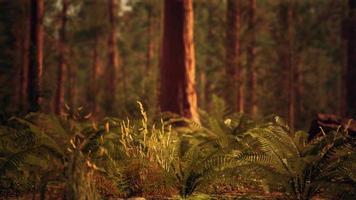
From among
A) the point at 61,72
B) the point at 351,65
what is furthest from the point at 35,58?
the point at 61,72

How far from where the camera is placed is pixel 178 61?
407 inches

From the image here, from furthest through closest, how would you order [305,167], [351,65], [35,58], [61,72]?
[61,72] < [351,65] < [35,58] < [305,167]

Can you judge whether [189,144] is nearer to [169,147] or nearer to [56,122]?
[169,147]

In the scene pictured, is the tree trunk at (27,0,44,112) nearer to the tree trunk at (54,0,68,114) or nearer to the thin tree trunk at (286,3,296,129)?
the tree trunk at (54,0,68,114)

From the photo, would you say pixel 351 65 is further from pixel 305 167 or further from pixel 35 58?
pixel 305 167

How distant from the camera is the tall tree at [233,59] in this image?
18.7 meters

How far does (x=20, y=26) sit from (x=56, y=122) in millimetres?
20274

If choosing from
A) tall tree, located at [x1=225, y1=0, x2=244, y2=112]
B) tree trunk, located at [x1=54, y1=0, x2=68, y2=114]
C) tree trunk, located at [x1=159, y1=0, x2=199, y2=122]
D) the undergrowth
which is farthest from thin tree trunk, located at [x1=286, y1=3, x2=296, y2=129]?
the undergrowth

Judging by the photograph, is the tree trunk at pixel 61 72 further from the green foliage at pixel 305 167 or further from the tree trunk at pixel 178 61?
the green foliage at pixel 305 167

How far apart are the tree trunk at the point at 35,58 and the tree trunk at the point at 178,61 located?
3.09 m

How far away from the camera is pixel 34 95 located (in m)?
10.0

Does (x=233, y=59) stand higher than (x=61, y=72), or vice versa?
(x=233, y=59)

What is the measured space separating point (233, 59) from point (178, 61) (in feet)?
30.8

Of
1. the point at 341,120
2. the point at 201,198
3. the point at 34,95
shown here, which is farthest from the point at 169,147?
the point at 34,95
